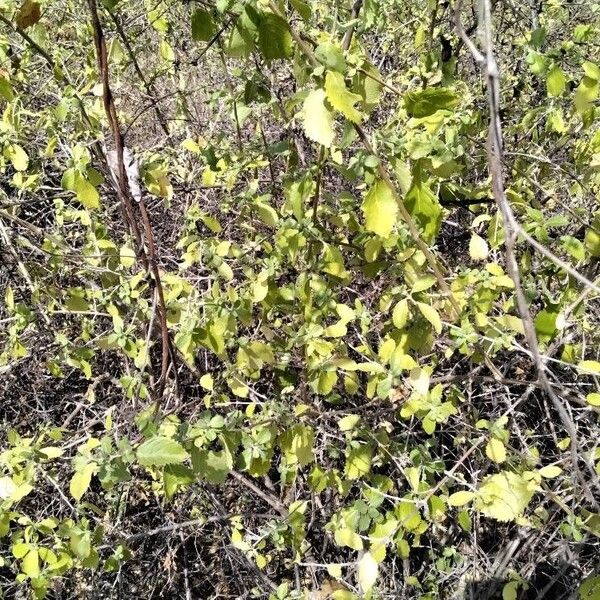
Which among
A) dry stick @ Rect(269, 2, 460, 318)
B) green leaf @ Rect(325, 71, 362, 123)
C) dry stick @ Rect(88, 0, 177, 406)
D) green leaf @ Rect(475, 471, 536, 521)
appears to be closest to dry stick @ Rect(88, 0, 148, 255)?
dry stick @ Rect(88, 0, 177, 406)

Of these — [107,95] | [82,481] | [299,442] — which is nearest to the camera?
[82,481]

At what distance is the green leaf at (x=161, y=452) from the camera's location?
110 cm

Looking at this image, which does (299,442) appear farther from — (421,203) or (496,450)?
(421,203)

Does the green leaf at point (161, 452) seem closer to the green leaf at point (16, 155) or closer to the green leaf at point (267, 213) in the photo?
the green leaf at point (267, 213)

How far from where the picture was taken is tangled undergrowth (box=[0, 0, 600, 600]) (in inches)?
47.9

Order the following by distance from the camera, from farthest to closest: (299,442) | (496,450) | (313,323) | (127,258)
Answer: (127,258) < (313,323) < (299,442) < (496,450)

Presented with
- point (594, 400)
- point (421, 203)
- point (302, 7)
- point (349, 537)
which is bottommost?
point (349, 537)

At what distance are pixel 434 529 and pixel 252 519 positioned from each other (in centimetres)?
61

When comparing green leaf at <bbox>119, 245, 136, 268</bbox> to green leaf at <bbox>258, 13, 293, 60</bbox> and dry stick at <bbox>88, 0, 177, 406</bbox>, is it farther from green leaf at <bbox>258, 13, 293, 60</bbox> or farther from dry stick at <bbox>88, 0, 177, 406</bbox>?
green leaf at <bbox>258, 13, 293, 60</bbox>

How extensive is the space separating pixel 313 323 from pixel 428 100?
72 centimetres

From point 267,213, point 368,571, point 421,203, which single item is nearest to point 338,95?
point 421,203

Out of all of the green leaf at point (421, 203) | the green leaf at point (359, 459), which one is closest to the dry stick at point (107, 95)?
the green leaf at point (421, 203)

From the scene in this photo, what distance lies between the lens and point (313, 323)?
1.64 metres

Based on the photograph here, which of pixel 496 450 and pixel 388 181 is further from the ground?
pixel 388 181
